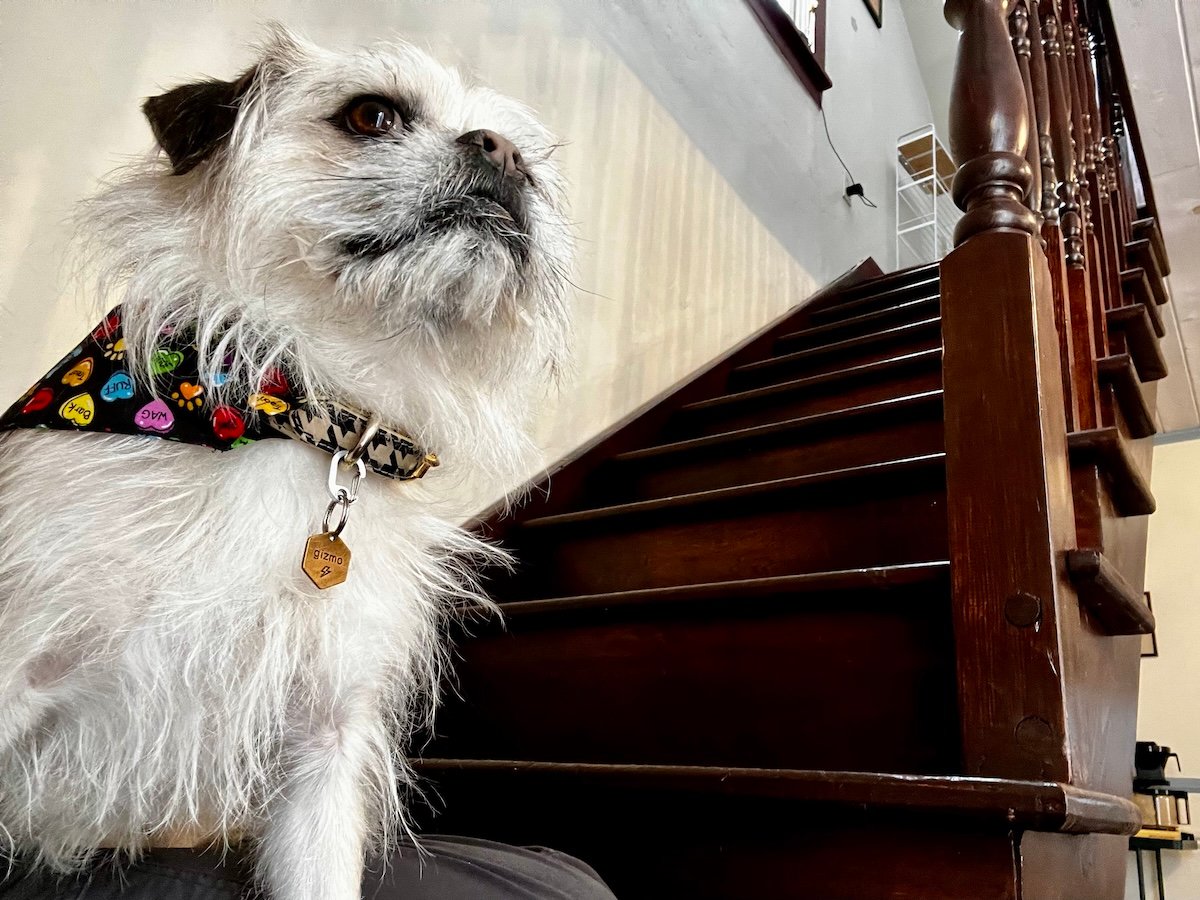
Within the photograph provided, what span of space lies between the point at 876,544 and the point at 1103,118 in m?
1.78

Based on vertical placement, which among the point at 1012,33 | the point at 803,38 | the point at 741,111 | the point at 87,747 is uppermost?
the point at 803,38

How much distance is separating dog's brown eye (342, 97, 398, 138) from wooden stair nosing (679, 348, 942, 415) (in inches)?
50.3

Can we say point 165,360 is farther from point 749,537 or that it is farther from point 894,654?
point 749,537

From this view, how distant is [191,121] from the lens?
887 millimetres

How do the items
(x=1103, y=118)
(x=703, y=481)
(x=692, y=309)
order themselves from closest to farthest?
(x=703, y=481), (x=1103, y=118), (x=692, y=309)

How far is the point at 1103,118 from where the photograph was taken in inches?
94.0

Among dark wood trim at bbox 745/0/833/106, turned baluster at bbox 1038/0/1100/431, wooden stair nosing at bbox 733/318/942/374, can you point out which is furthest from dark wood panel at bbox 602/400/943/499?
dark wood trim at bbox 745/0/833/106

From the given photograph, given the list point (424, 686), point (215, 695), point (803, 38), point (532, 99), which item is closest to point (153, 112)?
point (215, 695)

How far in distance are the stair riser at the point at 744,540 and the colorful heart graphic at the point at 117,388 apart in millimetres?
933

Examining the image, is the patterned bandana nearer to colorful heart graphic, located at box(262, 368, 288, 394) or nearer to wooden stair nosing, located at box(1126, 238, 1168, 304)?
colorful heart graphic, located at box(262, 368, 288, 394)

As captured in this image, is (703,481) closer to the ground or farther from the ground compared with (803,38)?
closer to the ground

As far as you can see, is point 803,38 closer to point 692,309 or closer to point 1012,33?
point 692,309

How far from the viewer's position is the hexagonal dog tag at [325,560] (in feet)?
2.32

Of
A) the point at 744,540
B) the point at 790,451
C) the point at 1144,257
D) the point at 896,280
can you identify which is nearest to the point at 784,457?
the point at 790,451
